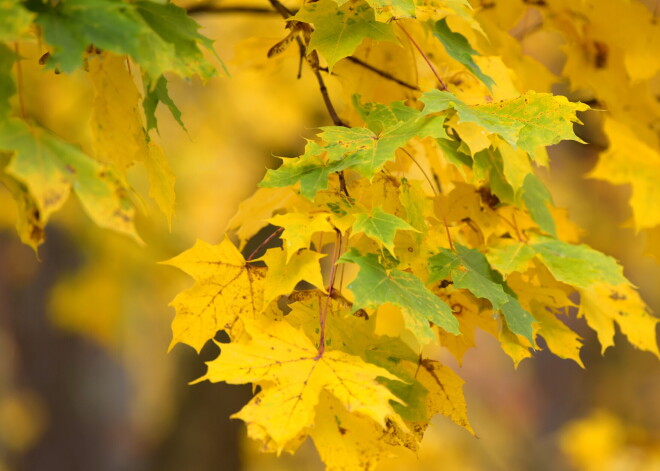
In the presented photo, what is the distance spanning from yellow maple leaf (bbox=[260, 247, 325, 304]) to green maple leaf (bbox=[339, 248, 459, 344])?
8 centimetres

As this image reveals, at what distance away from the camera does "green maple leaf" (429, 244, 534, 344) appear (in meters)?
1.14

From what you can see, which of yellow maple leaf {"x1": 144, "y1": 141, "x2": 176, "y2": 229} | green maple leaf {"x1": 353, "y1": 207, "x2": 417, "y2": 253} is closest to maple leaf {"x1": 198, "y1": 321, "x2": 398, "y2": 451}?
green maple leaf {"x1": 353, "y1": 207, "x2": 417, "y2": 253}

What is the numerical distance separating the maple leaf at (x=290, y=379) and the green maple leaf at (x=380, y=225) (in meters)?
0.18

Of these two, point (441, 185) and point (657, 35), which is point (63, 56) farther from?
point (657, 35)

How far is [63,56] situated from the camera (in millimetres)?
876

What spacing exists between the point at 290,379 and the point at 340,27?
1.93ft

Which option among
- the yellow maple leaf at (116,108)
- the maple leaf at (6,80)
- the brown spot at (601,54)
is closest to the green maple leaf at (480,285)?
the yellow maple leaf at (116,108)

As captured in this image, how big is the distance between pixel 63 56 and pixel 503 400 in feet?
30.4

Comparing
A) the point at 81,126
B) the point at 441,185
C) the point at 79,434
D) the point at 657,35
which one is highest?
the point at 657,35

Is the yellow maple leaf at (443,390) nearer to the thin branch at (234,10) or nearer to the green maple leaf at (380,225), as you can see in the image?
the green maple leaf at (380,225)

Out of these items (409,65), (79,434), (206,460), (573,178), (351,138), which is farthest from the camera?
(573,178)

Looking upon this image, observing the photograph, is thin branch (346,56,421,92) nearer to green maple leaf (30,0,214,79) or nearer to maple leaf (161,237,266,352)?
maple leaf (161,237,266,352)

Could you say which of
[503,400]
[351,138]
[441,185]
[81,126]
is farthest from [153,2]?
[503,400]

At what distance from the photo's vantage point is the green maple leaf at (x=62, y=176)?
0.84 meters
